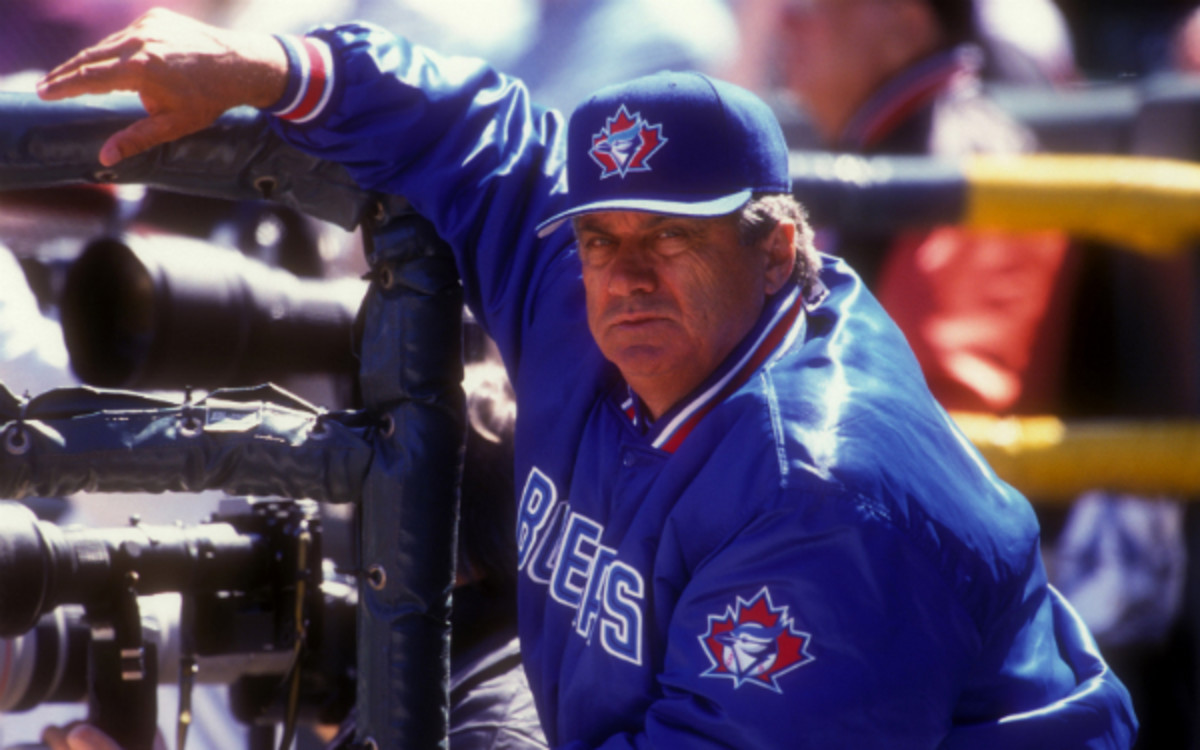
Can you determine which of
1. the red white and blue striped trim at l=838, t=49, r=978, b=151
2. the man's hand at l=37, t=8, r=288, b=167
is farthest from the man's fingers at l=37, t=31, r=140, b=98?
the red white and blue striped trim at l=838, t=49, r=978, b=151

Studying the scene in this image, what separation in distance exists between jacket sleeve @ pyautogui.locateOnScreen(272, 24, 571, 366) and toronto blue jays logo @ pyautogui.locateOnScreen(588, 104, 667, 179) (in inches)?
10.0

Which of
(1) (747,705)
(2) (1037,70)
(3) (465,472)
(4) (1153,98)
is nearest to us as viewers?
(1) (747,705)

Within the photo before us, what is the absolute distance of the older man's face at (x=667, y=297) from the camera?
6.13 ft

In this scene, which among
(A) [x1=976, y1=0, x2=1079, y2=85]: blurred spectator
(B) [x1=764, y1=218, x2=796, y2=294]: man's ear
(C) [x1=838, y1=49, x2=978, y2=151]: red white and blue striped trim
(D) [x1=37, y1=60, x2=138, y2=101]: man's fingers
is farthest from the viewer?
(A) [x1=976, y1=0, x2=1079, y2=85]: blurred spectator

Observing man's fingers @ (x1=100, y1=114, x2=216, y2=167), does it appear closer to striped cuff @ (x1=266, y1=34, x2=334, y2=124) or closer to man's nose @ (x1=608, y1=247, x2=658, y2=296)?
striped cuff @ (x1=266, y1=34, x2=334, y2=124)

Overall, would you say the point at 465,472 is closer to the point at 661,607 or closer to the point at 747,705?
the point at 661,607

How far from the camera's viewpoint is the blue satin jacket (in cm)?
157

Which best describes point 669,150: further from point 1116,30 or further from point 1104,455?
point 1116,30

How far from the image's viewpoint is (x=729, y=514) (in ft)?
5.41

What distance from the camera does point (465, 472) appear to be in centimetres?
228

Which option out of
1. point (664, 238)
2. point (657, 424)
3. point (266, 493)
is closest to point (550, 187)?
point (664, 238)

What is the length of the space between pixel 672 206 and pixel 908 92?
6.28 feet

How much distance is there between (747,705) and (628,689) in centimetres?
21

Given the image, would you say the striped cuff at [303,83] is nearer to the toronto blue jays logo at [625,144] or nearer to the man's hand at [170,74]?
the man's hand at [170,74]
